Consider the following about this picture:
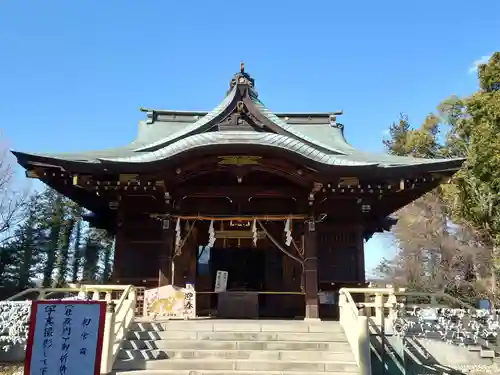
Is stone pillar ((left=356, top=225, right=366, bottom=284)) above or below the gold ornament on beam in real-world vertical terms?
below

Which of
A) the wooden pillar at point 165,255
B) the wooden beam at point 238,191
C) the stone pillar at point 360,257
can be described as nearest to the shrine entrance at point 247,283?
the wooden pillar at point 165,255

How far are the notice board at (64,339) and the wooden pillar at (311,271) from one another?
705cm

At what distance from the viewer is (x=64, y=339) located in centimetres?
426

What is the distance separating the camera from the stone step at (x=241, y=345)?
27.6 feet

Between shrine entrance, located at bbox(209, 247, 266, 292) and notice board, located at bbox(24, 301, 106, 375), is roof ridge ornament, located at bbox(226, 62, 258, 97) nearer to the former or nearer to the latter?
shrine entrance, located at bbox(209, 247, 266, 292)

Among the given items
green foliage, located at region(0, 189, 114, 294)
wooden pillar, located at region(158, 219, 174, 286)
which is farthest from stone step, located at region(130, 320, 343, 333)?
green foliage, located at region(0, 189, 114, 294)

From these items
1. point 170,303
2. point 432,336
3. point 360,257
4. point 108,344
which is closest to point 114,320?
point 108,344

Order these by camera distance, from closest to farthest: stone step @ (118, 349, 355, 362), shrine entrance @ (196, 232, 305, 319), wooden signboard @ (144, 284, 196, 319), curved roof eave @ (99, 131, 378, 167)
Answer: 1. stone step @ (118, 349, 355, 362)
2. wooden signboard @ (144, 284, 196, 319)
3. curved roof eave @ (99, 131, 378, 167)
4. shrine entrance @ (196, 232, 305, 319)

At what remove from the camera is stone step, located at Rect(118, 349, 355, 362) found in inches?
319

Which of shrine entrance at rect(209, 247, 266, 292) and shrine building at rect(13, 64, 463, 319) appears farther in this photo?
shrine entrance at rect(209, 247, 266, 292)

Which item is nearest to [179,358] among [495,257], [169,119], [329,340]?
[329,340]

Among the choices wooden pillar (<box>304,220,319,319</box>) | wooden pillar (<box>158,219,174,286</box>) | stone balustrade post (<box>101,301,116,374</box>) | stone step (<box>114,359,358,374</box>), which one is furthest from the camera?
wooden pillar (<box>158,219,174,286</box>)

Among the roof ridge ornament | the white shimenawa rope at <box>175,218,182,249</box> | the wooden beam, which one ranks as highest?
the roof ridge ornament

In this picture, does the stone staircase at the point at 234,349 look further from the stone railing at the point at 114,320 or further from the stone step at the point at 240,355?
the stone railing at the point at 114,320
